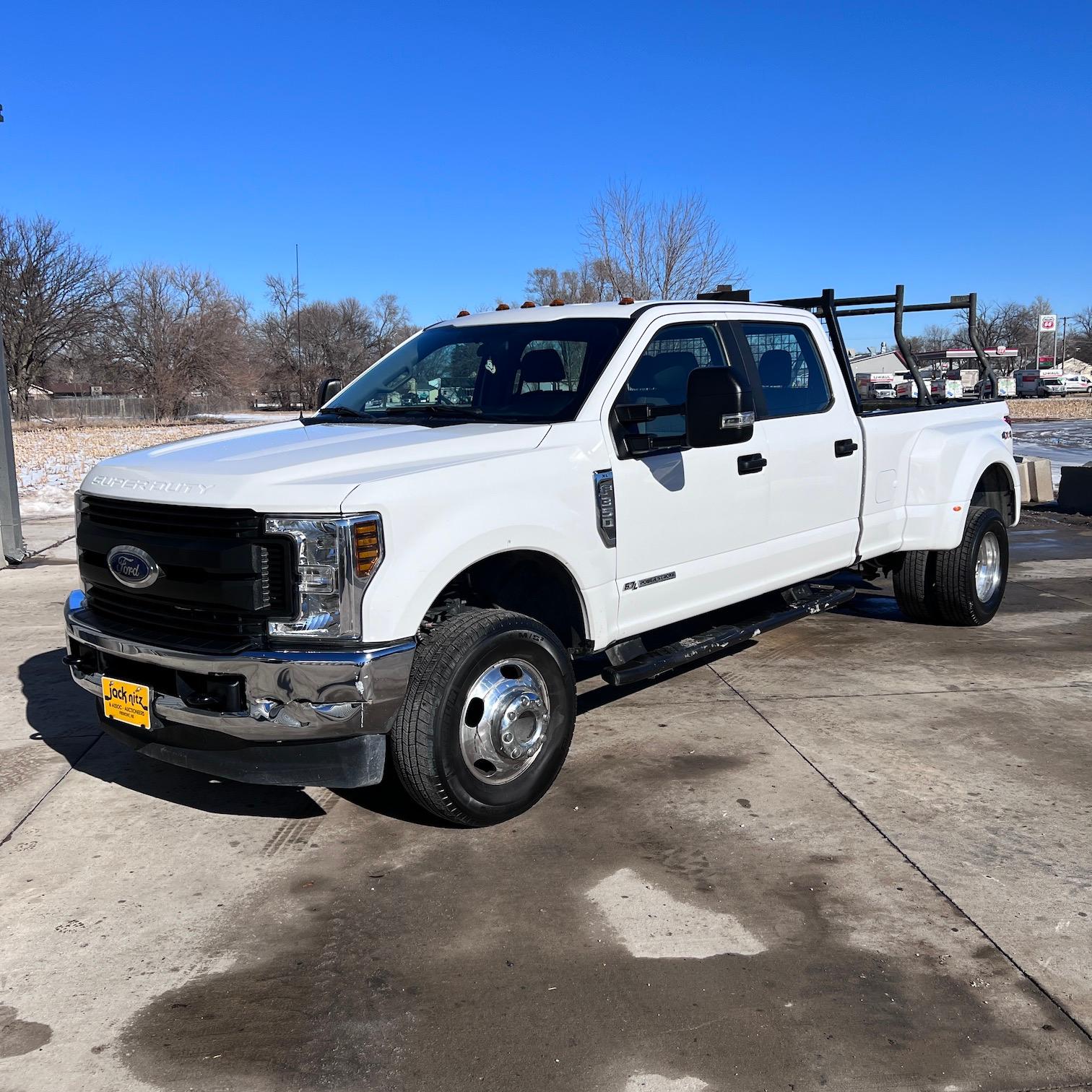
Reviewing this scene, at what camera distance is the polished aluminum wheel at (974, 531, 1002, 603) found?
7.23 metres

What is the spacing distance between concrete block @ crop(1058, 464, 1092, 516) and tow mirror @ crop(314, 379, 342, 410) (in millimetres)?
9777

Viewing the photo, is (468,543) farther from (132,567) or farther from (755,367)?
(755,367)

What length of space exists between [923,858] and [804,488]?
90.2 inches

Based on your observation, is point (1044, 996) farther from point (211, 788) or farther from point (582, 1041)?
point (211, 788)

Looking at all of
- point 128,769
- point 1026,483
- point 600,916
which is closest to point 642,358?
point 600,916

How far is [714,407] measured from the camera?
452 cm

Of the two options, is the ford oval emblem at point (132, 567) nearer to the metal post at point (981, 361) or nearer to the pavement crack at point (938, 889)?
the pavement crack at point (938, 889)

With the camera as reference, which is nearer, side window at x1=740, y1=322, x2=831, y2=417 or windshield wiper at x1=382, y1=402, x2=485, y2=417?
windshield wiper at x1=382, y1=402, x2=485, y2=417

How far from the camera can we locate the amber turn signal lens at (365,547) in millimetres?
3561

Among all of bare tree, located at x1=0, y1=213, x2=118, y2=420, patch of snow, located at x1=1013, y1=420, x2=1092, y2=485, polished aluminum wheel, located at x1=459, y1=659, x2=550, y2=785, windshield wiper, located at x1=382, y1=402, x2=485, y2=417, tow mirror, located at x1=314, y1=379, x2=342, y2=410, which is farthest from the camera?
bare tree, located at x1=0, y1=213, x2=118, y2=420

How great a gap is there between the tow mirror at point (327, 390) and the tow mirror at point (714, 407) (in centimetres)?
257

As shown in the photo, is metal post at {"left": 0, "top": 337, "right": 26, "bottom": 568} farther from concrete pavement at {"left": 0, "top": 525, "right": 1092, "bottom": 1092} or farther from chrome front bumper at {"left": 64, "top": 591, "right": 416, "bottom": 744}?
chrome front bumper at {"left": 64, "top": 591, "right": 416, "bottom": 744}

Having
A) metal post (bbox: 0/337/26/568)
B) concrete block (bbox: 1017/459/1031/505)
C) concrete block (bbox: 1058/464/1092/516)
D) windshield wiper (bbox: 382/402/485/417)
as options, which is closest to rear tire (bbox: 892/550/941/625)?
windshield wiper (bbox: 382/402/485/417)

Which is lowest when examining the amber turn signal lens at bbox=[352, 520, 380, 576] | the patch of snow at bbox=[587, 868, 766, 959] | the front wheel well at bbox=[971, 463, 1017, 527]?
the patch of snow at bbox=[587, 868, 766, 959]
